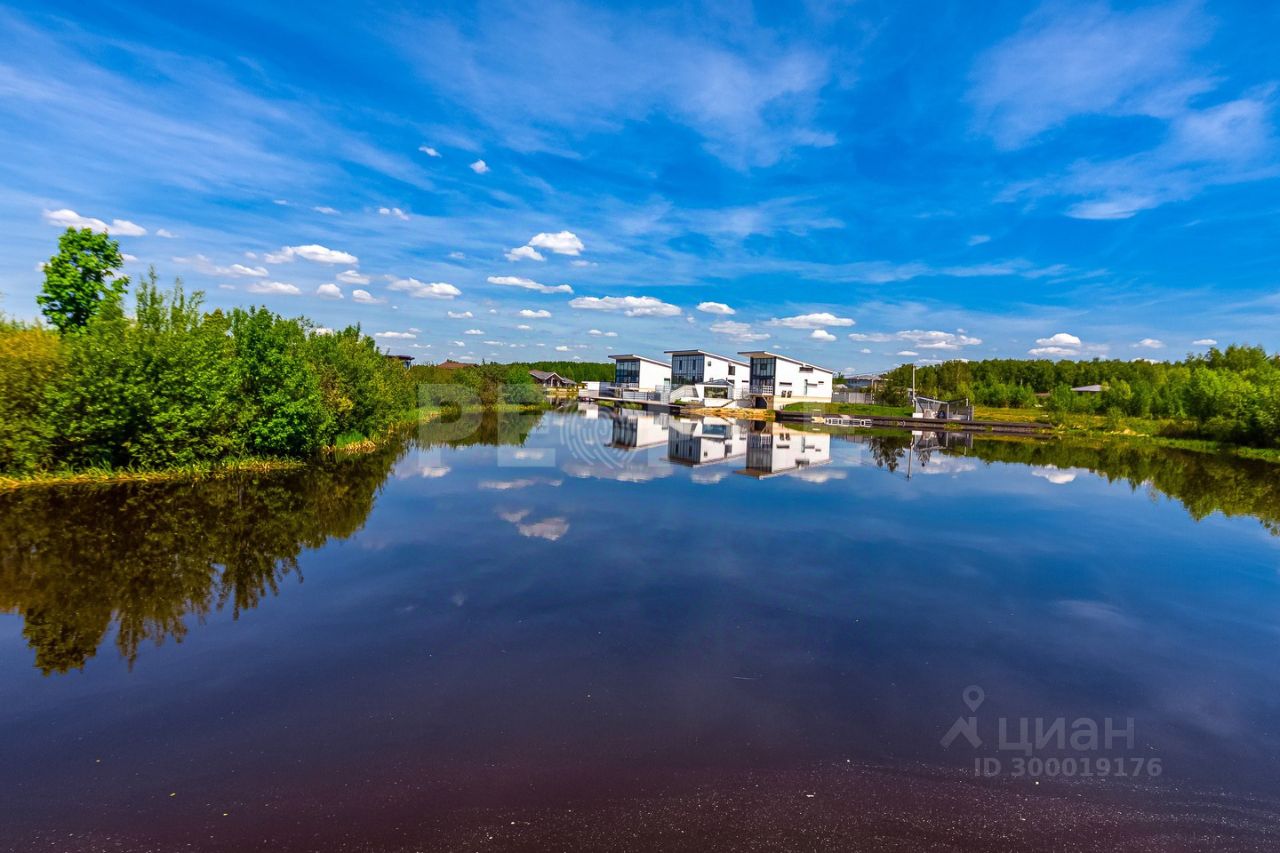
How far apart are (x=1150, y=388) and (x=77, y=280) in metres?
102

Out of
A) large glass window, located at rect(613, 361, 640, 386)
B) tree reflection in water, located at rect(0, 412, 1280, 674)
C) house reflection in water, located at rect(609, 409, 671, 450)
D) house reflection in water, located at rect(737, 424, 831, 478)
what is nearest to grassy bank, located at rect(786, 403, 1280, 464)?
tree reflection in water, located at rect(0, 412, 1280, 674)

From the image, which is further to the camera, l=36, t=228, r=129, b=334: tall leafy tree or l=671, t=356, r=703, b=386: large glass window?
l=671, t=356, r=703, b=386: large glass window

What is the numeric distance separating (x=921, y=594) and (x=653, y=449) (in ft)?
72.5

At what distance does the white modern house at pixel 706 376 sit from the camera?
3246 inches

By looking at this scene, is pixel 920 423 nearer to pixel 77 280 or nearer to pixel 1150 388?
pixel 1150 388

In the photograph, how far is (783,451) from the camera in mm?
32719

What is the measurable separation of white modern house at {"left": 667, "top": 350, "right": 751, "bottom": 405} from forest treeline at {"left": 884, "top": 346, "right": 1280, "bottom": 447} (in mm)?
21033

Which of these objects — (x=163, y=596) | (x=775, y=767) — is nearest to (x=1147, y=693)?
(x=775, y=767)

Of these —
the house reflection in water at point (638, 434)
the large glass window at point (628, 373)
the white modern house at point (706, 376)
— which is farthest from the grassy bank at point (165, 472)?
the large glass window at point (628, 373)

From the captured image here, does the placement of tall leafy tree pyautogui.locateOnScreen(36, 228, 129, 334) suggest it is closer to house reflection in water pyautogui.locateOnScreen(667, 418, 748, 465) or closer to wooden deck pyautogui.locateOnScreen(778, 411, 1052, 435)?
house reflection in water pyautogui.locateOnScreen(667, 418, 748, 465)

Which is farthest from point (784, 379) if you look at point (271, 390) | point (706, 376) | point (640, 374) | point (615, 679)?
point (615, 679)

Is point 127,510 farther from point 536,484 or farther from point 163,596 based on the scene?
point 536,484

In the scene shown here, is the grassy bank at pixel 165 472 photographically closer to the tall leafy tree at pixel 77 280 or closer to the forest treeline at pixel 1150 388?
the tall leafy tree at pixel 77 280

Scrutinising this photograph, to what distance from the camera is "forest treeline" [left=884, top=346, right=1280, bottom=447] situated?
143ft
